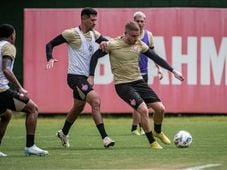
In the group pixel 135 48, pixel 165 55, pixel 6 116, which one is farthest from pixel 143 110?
pixel 165 55

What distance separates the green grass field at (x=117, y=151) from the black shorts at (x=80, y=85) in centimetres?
88

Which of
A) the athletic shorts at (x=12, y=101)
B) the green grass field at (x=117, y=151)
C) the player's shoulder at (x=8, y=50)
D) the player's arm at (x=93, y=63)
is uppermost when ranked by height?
the player's shoulder at (x=8, y=50)

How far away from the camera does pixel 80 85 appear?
13.9 m

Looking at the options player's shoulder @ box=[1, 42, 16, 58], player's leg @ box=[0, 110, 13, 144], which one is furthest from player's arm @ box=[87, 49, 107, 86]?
player's shoulder @ box=[1, 42, 16, 58]

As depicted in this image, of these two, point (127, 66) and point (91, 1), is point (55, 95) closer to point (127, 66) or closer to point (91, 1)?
point (91, 1)

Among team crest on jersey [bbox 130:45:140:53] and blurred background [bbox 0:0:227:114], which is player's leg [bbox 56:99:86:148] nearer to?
team crest on jersey [bbox 130:45:140:53]

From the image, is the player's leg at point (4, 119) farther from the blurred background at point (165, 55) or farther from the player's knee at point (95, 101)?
the blurred background at point (165, 55)

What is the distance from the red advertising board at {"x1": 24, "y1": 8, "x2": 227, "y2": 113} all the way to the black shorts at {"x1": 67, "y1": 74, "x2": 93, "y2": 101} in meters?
7.72

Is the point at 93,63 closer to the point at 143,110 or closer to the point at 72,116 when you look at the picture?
the point at 72,116

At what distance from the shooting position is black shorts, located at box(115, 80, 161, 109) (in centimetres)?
1348

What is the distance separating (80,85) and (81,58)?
0.52m

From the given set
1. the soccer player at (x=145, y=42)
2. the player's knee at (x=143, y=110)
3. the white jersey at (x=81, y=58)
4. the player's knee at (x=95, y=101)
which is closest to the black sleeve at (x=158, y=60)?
the player's knee at (x=143, y=110)

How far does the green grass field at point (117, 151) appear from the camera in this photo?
11078mm

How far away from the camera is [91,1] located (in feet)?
73.9
